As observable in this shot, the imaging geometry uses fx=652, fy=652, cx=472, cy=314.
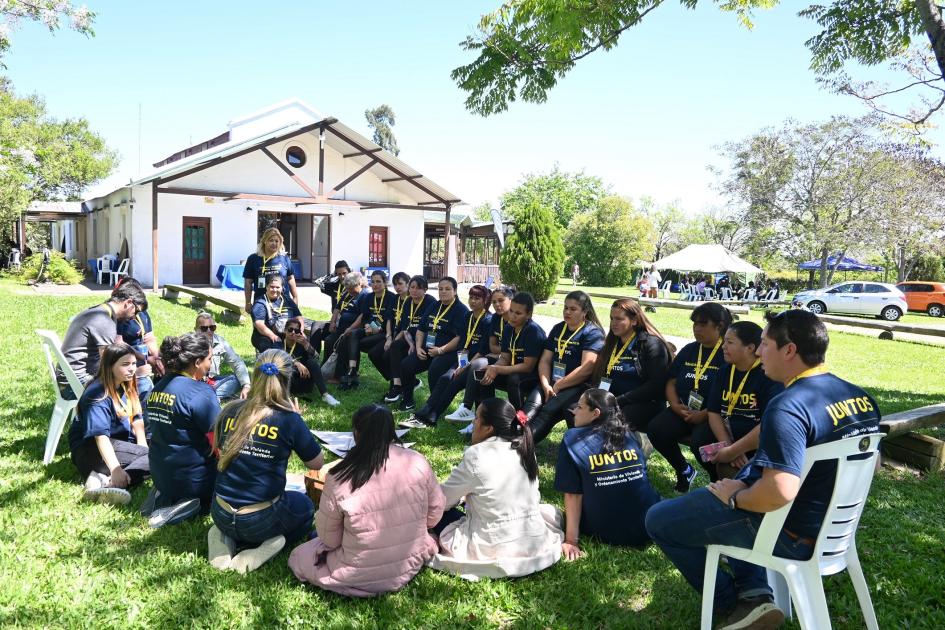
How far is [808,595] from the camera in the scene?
259 centimetres

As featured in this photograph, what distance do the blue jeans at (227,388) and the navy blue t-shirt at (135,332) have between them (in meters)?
0.69

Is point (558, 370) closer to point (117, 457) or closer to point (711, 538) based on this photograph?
point (711, 538)

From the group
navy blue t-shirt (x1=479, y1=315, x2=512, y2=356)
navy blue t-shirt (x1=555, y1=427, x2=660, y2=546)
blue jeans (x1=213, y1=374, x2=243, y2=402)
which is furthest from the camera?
navy blue t-shirt (x1=479, y1=315, x2=512, y2=356)

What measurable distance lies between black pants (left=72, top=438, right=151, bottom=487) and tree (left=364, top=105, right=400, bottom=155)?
59.6m

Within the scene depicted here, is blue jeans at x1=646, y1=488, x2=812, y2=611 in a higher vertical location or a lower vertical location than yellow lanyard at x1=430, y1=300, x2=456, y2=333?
lower

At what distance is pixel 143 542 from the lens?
12.4 ft

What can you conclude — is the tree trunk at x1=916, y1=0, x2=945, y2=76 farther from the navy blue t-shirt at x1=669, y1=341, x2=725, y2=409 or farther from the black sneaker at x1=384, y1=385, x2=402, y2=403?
the black sneaker at x1=384, y1=385, x2=402, y2=403

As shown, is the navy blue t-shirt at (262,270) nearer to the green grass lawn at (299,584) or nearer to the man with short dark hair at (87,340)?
the man with short dark hair at (87,340)

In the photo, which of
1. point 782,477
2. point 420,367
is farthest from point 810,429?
point 420,367

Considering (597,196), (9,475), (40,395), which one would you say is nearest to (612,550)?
(9,475)

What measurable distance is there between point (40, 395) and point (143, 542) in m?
3.97

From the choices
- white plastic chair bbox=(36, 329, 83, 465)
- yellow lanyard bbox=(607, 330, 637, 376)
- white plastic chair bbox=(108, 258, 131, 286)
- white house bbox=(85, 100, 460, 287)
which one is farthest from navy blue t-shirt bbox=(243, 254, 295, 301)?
white plastic chair bbox=(108, 258, 131, 286)

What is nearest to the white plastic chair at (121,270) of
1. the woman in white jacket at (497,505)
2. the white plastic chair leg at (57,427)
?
the white plastic chair leg at (57,427)

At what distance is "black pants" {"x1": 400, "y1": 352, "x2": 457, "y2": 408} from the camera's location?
22.9 ft
